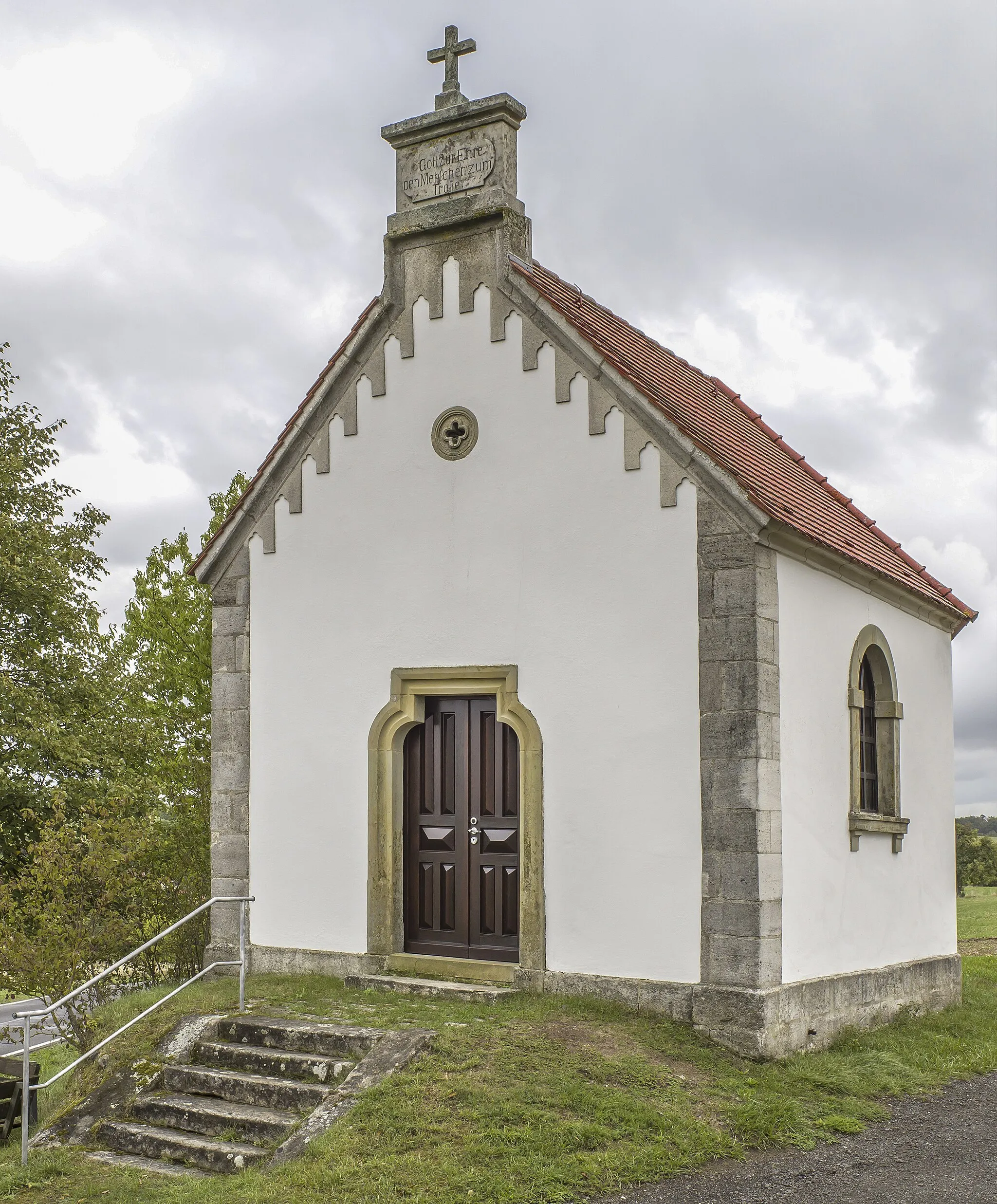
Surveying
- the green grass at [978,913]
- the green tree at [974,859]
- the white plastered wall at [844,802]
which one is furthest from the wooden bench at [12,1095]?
the green tree at [974,859]

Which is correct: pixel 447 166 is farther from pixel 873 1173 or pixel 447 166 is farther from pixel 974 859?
pixel 974 859

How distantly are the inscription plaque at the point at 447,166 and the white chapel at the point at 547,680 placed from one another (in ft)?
0.08

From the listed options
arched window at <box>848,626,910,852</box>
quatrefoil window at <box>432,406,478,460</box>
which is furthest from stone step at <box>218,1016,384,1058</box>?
arched window at <box>848,626,910,852</box>

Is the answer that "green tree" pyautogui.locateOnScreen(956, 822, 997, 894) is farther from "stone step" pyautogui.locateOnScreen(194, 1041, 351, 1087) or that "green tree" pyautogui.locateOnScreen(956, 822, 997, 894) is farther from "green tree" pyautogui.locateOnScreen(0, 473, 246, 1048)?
"stone step" pyautogui.locateOnScreen(194, 1041, 351, 1087)

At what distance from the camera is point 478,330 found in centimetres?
1166

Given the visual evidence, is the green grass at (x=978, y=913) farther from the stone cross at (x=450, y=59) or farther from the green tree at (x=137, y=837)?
the stone cross at (x=450, y=59)

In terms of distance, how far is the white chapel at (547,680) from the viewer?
10.1 meters

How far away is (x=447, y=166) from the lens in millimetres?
12102

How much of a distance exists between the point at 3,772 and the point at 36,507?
5558mm

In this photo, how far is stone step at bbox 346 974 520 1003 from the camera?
10.5 metres

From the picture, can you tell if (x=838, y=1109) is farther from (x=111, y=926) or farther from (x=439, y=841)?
(x=111, y=926)

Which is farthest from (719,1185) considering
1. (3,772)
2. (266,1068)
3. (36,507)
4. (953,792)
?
(36,507)

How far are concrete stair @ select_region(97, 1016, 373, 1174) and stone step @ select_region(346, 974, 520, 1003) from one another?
137cm

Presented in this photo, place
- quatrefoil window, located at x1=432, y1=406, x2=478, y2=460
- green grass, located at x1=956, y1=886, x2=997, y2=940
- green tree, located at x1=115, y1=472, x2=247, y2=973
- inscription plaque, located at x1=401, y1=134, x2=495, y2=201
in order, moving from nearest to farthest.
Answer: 1. quatrefoil window, located at x1=432, y1=406, x2=478, y2=460
2. inscription plaque, located at x1=401, y1=134, x2=495, y2=201
3. green tree, located at x1=115, y1=472, x2=247, y2=973
4. green grass, located at x1=956, y1=886, x2=997, y2=940
